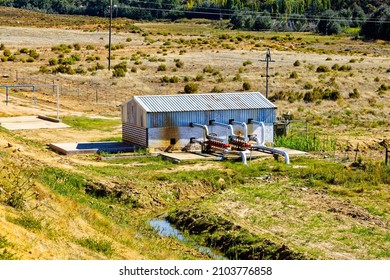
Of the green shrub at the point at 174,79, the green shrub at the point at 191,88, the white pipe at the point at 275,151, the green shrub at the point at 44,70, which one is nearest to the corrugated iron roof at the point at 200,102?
the white pipe at the point at 275,151

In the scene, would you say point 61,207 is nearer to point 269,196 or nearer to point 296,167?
point 269,196

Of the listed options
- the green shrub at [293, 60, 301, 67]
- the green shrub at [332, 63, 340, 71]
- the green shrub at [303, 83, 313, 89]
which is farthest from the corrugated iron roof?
the green shrub at [293, 60, 301, 67]

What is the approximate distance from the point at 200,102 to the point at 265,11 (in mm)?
121895

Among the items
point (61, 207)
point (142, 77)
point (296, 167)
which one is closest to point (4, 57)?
point (142, 77)

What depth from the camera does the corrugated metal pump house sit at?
35438 millimetres

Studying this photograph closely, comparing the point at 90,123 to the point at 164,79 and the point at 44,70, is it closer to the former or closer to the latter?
the point at 164,79

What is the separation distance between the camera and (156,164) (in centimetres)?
3262

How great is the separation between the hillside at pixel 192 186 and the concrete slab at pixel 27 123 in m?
1.04

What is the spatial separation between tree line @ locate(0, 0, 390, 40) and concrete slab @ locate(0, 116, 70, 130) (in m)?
73.5

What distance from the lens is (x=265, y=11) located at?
156m

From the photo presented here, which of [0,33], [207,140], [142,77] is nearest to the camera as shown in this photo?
[207,140]

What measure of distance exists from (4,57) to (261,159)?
4193 cm

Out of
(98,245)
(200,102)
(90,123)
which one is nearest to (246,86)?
(90,123)

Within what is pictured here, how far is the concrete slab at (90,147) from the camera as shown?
34.6 m
